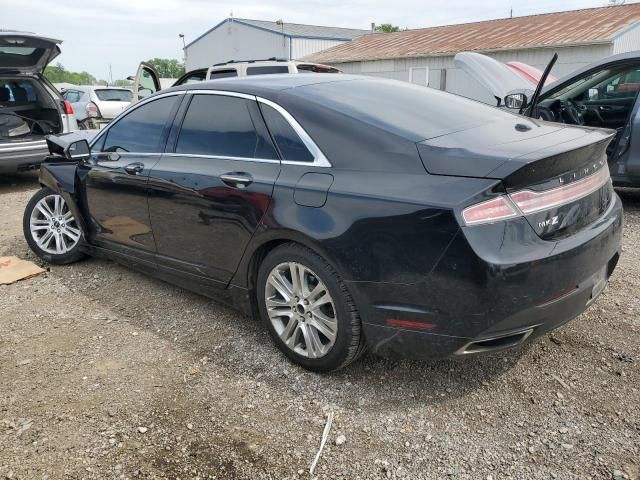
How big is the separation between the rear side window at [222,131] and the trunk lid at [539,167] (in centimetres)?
100

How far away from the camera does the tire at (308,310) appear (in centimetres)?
256

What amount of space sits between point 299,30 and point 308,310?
3558cm

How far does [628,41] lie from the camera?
16688mm

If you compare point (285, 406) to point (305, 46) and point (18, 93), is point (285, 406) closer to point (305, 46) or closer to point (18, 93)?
→ point (18, 93)

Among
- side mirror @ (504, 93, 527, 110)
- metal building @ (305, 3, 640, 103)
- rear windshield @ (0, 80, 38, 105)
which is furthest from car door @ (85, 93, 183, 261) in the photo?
metal building @ (305, 3, 640, 103)

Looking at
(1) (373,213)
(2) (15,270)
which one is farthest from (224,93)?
(2) (15,270)

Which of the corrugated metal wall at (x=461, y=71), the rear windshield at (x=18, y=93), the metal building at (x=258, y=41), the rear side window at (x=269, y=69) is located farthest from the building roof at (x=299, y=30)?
the rear windshield at (x=18, y=93)

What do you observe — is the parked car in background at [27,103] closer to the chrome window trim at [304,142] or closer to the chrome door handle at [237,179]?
the chrome door handle at [237,179]

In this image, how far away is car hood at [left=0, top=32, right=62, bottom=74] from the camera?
6.77 meters

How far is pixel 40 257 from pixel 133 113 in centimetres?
177

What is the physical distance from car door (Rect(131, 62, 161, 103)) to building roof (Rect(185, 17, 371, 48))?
2191 centimetres

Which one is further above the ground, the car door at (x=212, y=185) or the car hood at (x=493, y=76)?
the car hood at (x=493, y=76)

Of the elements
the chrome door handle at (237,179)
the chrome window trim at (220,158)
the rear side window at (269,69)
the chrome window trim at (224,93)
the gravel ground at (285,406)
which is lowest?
the gravel ground at (285,406)

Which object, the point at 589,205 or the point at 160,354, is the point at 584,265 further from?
the point at 160,354
